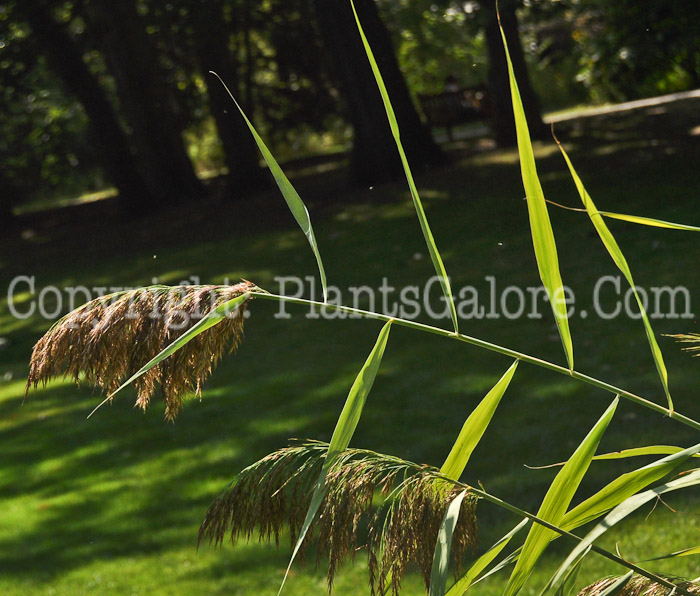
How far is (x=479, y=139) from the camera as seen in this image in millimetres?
16500

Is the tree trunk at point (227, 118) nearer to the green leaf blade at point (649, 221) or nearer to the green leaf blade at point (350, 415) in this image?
the green leaf blade at point (649, 221)

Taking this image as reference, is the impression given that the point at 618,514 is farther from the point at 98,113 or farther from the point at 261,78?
the point at 261,78

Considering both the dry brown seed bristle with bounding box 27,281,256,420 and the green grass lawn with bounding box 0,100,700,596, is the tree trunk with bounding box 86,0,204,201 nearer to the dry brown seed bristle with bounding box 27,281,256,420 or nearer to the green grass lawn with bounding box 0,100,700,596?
the green grass lawn with bounding box 0,100,700,596

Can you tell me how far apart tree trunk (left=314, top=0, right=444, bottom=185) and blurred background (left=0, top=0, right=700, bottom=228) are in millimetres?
22

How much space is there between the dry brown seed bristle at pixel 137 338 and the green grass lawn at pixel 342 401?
2026 mm

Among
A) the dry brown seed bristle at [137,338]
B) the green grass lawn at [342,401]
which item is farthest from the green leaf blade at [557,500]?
the green grass lawn at [342,401]

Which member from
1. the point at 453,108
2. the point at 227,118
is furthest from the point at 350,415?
the point at 453,108

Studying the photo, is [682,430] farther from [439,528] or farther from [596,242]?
[596,242]

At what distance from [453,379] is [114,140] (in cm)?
1191

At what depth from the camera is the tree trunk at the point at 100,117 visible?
16094mm

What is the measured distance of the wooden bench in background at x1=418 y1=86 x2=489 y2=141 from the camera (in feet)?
54.9

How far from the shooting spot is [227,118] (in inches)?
579

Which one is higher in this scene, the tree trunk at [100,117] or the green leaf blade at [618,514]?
the tree trunk at [100,117]

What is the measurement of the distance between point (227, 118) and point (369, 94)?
118 inches
